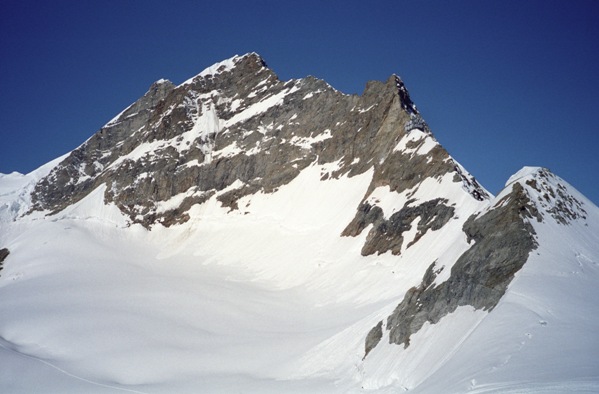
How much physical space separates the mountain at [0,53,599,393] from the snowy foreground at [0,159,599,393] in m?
0.20

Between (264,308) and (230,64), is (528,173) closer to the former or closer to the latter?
(264,308)

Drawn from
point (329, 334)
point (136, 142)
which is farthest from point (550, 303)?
point (136, 142)

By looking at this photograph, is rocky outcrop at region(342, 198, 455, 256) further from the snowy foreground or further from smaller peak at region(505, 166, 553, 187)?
smaller peak at region(505, 166, 553, 187)

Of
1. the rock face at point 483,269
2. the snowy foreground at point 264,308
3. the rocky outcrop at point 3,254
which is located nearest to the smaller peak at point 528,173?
the snowy foreground at point 264,308

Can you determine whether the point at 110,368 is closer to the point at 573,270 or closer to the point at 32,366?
the point at 32,366

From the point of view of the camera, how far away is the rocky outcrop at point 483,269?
28969mm

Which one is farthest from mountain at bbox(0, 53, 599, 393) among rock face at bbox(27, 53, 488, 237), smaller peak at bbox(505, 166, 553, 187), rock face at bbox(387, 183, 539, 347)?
rock face at bbox(27, 53, 488, 237)

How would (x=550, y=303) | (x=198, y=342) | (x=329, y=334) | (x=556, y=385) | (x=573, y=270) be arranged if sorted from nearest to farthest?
(x=556, y=385) < (x=550, y=303) < (x=573, y=270) < (x=329, y=334) < (x=198, y=342)

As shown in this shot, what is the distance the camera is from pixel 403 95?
9088 centimetres

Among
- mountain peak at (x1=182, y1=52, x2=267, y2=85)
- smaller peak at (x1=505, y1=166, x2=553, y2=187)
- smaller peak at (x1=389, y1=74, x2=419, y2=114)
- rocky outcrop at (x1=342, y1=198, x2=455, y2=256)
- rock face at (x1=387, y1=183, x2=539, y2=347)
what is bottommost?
rock face at (x1=387, y1=183, x2=539, y2=347)

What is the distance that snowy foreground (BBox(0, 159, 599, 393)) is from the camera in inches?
942

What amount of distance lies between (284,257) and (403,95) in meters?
32.2

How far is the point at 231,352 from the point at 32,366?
1598cm

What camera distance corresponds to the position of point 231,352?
1954 inches
